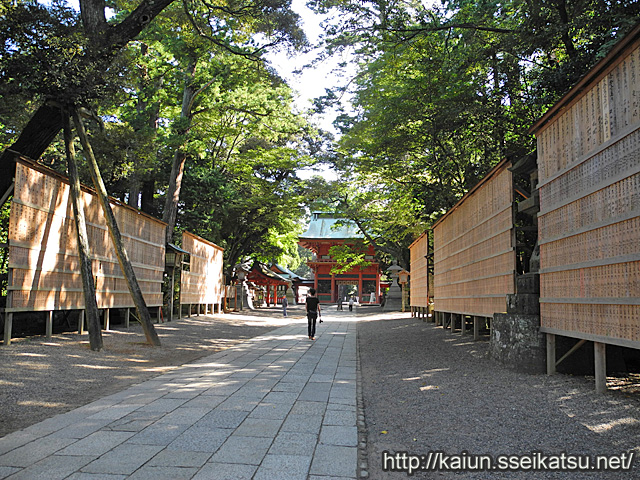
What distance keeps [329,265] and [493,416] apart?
3146 centimetres

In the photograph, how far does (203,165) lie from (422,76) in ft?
45.1

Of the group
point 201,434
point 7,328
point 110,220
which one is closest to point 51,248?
point 110,220

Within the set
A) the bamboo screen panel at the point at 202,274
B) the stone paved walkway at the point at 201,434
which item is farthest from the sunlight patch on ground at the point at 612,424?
the bamboo screen panel at the point at 202,274

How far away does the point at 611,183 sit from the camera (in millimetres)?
4281

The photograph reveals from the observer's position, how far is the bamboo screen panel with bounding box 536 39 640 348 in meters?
3.99

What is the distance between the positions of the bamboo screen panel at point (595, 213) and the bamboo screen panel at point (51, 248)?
25.7 feet

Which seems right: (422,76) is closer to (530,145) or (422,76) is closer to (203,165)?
(530,145)

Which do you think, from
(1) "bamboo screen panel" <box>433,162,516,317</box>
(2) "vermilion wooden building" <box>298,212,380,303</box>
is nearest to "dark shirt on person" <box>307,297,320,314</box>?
(1) "bamboo screen panel" <box>433,162,516,317</box>

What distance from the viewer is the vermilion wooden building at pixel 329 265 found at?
34719 mm

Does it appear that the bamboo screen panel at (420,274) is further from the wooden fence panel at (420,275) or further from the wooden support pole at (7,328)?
the wooden support pole at (7,328)

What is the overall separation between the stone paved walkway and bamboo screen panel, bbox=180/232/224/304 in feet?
35.3

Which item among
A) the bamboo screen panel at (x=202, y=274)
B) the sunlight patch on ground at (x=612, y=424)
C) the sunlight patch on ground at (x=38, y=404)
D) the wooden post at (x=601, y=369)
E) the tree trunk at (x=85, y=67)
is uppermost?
the tree trunk at (x=85, y=67)

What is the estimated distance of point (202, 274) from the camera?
1864 centimetres

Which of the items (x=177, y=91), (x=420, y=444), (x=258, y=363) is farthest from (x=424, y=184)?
(x=177, y=91)
